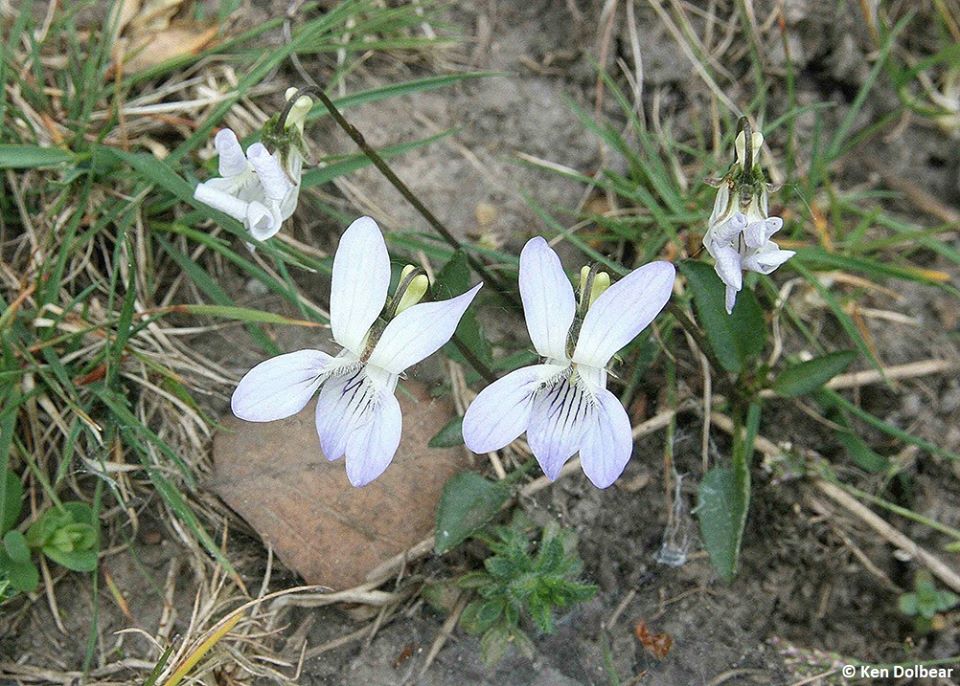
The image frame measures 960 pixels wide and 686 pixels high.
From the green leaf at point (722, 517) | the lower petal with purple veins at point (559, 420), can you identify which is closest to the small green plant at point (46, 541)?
the lower petal with purple veins at point (559, 420)

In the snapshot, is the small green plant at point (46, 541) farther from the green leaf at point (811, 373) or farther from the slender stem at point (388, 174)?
the green leaf at point (811, 373)

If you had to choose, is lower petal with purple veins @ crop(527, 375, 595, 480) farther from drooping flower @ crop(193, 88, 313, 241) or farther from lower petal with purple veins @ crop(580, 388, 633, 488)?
drooping flower @ crop(193, 88, 313, 241)

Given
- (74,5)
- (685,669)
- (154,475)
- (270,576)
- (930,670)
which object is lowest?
(930,670)

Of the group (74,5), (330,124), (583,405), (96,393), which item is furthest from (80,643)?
(74,5)

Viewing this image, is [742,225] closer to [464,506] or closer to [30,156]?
[464,506]

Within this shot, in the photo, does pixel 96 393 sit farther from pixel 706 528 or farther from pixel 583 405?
pixel 706 528

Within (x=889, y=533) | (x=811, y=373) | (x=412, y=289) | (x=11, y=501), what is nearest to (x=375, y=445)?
(x=412, y=289)

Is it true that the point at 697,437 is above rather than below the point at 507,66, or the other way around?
below

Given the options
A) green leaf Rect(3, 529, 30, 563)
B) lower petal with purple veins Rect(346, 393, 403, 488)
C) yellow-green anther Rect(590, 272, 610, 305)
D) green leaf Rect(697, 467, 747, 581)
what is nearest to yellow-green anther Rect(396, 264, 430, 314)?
lower petal with purple veins Rect(346, 393, 403, 488)
